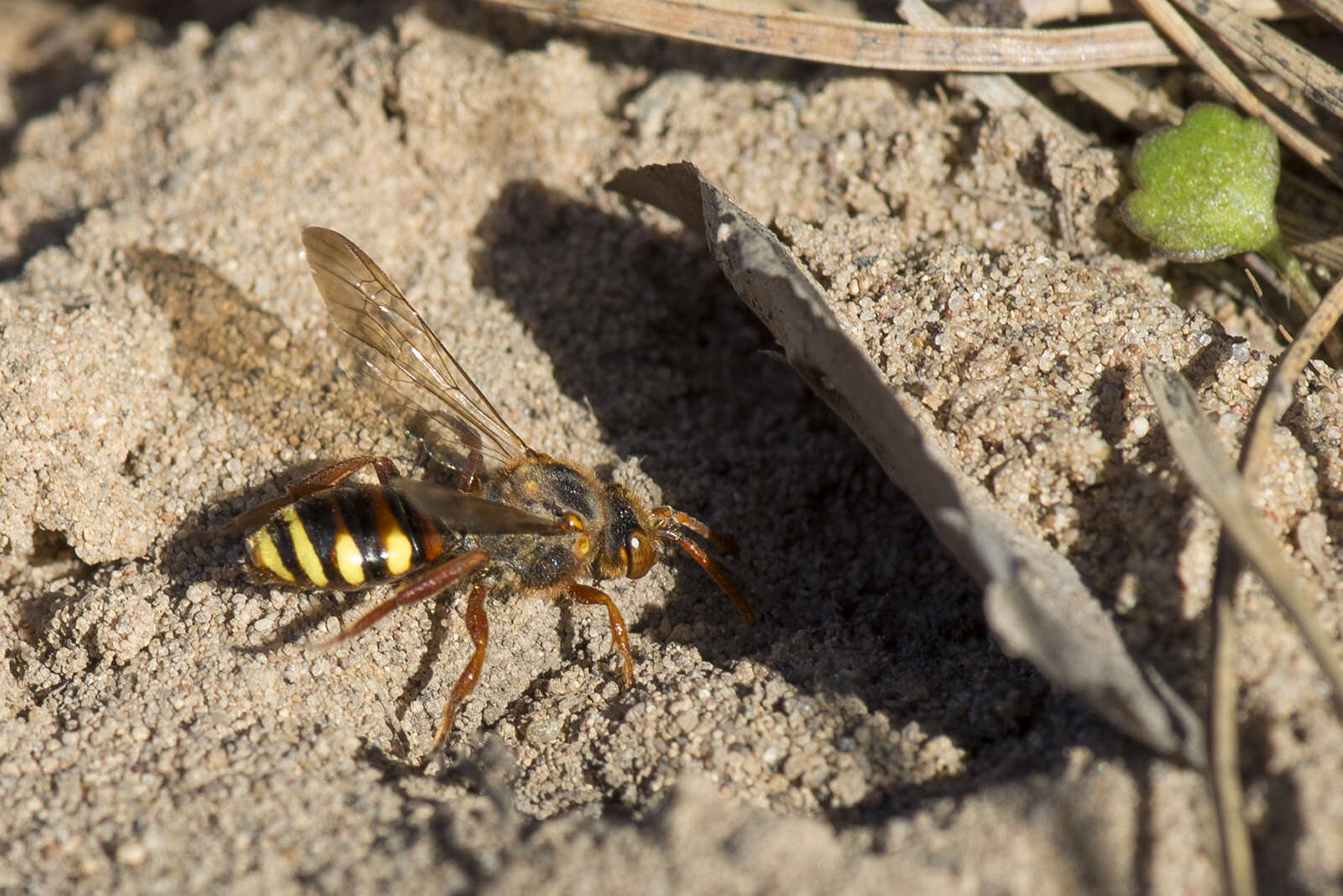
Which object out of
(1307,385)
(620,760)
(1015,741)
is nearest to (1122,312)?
(1307,385)

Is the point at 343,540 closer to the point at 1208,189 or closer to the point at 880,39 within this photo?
the point at 880,39

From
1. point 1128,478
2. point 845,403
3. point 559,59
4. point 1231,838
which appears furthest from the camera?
point 559,59

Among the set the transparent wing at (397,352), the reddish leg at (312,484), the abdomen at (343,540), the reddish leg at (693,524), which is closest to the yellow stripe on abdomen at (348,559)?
the abdomen at (343,540)

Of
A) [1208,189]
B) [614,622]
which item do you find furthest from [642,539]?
[1208,189]

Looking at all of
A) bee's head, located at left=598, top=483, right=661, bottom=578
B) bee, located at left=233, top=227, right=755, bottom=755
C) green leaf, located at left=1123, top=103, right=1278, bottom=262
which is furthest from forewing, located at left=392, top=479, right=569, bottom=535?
green leaf, located at left=1123, top=103, right=1278, bottom=262

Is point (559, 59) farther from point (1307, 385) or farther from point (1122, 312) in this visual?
point (1307, 385)

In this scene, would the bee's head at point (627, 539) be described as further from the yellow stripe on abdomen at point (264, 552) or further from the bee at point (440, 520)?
the yellow stripe on abdomen at point (264, 552)
